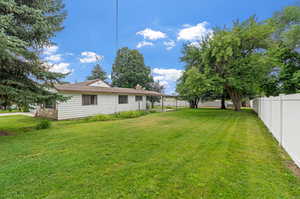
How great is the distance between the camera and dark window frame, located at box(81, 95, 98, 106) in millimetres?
11783

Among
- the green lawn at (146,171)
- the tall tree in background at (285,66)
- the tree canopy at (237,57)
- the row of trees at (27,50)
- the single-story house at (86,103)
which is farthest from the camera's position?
the single-story house at (86,103)

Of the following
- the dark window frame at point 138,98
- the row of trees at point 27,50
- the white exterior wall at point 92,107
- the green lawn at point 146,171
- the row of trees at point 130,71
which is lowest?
the green lawn at point 146,171

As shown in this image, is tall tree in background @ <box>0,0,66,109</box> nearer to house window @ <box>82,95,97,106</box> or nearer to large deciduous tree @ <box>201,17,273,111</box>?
house window @ <box>82,95,97,106</box>

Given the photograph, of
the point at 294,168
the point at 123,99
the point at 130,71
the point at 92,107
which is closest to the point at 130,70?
the point at 130,71

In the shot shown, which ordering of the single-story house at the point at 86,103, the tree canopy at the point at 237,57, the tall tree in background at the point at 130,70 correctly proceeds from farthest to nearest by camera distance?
the tall tree in background at the point at 130,70, the single-story house at the point at 86,103, the tree canopy at the point at 237,57

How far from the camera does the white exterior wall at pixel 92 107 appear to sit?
412 inches

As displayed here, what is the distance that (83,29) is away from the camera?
491 inches

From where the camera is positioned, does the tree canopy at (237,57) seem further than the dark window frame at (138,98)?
No

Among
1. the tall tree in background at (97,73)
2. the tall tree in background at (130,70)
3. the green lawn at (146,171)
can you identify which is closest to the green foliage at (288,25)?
the green lawn at (146,171)

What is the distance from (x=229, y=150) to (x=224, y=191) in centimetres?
197

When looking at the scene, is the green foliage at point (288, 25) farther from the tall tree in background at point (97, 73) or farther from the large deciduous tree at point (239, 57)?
the tall tree in background at point (97, 73)

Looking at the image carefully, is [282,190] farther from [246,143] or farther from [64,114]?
[64,114]

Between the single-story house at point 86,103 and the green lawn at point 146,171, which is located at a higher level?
the single-story house at point 86,103

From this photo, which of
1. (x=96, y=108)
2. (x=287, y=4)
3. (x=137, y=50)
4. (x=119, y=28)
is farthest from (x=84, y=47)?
(x=287, y=4)
